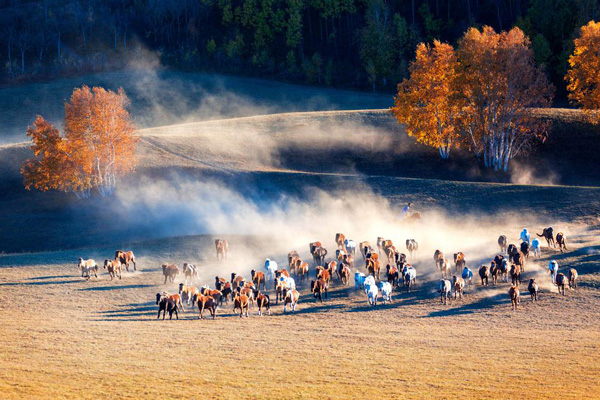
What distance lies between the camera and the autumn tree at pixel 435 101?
245 ft

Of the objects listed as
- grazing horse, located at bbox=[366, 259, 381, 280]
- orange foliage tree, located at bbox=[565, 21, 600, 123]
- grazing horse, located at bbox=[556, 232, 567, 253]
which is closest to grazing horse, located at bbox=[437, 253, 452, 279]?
grazing horse, located at bbox=[366, 259, 381, 280]

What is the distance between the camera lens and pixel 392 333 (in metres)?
28.9

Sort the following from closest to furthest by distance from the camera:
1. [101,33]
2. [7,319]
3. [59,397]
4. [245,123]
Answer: [59,397] < [7,319] < [245,123] < [101,33]

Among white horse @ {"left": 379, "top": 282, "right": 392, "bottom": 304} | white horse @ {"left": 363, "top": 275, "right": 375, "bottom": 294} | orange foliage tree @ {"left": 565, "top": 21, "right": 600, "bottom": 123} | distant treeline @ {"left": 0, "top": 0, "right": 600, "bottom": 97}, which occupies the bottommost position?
white horse @ {"left": 379, "top": 282, "right": 392, "bottom": 304}

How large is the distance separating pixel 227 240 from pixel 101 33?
408ft

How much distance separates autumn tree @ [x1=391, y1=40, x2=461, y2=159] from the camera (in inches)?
2938

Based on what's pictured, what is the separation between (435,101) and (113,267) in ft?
158

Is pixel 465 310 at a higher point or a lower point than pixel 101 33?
lower

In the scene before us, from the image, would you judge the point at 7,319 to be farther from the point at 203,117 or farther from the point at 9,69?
the point at 9,69

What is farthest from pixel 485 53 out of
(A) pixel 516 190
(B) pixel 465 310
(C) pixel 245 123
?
(B) pixel 465 310

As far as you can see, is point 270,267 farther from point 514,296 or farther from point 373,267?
point 514,296

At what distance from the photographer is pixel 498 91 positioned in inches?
2820

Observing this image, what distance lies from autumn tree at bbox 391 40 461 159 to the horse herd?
32536mm

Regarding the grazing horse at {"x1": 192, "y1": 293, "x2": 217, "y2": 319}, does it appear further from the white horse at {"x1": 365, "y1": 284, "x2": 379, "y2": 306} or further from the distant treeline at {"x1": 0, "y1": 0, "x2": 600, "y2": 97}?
the distant treeline at {"x1": 0, "y1": 0, "x2": 600, "y2": 97}
